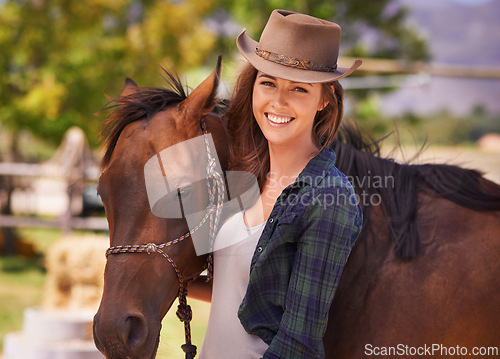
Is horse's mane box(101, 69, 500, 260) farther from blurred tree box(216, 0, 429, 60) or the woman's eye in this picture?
blurred tree box(216, 0, 429, 60)

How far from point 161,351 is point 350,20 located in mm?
25281

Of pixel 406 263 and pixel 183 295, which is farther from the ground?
pixel 406 263

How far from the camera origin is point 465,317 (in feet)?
6.32

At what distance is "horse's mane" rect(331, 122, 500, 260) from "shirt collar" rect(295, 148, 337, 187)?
41 cm

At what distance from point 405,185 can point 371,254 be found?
1.30 feet

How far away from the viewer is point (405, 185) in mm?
2148

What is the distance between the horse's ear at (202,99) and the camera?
1837 mm

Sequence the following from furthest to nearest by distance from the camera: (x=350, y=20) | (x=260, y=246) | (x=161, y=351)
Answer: (x=350, y=20) < (x=161, y=351) < (x=260, y=246)

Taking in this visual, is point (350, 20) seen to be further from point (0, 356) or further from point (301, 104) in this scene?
point (301, 104)

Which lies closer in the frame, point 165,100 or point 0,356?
point 165,100

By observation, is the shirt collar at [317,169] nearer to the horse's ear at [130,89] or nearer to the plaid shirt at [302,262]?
the plaid shirt at [302,262]

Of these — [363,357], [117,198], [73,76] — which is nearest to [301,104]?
[117,198]

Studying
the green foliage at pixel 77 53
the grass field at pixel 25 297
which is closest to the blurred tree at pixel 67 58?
the green foliage at pixel 77 53

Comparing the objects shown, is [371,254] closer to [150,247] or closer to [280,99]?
[280,99]
